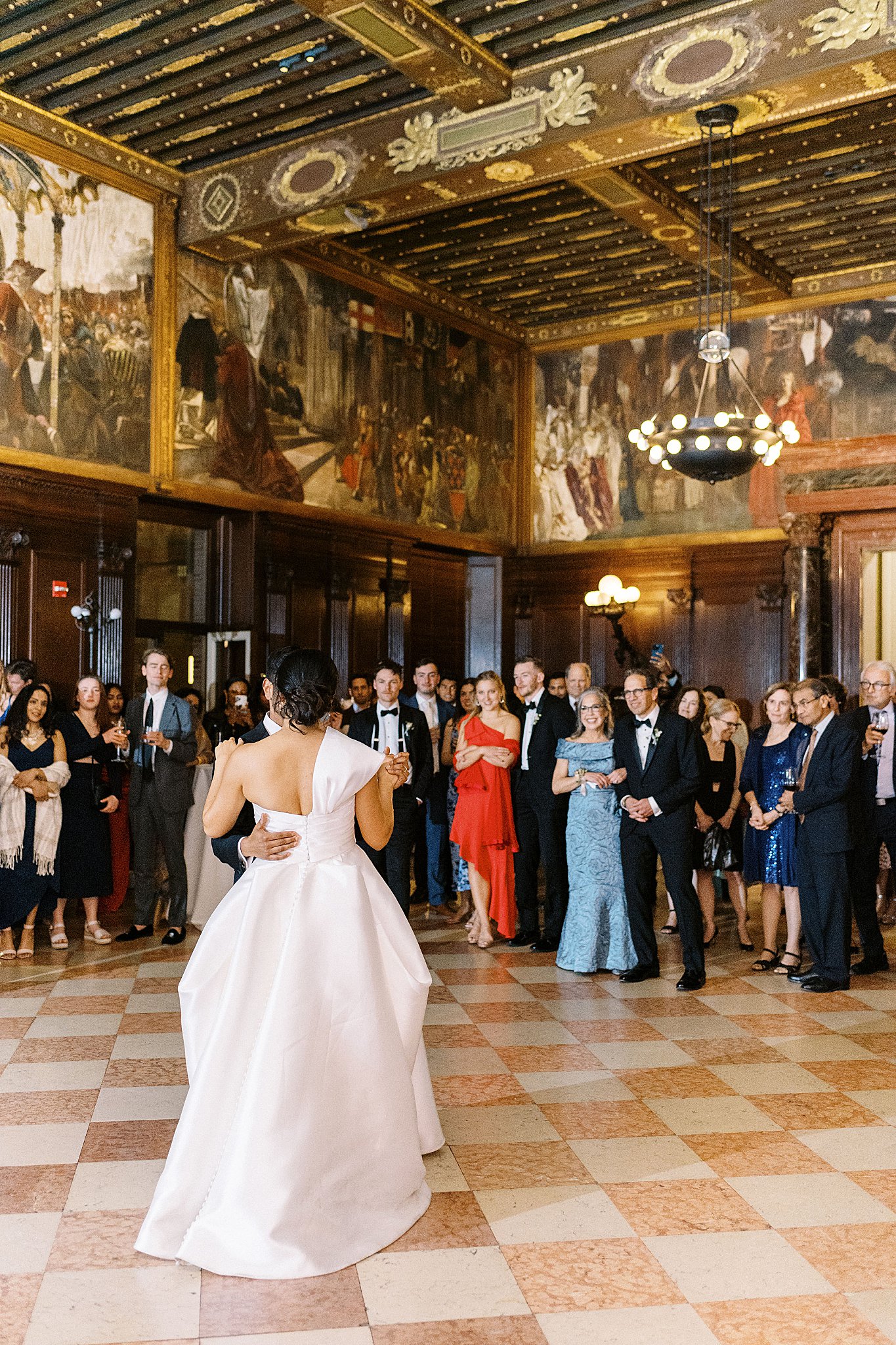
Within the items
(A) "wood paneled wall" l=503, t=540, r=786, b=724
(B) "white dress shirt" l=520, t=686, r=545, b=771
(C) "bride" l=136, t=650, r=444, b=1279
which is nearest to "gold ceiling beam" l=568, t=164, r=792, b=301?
(A) "wood paneled wall" l=503, t=540, r=786, b=724

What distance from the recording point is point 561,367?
52.0ft

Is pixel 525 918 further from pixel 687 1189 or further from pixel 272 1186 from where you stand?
pixel 272 1186

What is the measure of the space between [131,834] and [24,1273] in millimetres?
5077

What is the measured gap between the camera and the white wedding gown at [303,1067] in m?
3.40

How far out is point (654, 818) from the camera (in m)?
7.04

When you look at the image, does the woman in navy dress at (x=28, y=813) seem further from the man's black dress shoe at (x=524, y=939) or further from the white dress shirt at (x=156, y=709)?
the man's black dress shoe at (x=524, y=939)

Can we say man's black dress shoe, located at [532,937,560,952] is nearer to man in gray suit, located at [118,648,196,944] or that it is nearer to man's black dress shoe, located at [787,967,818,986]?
man's black dress shoe, located at [787,967,818,986]

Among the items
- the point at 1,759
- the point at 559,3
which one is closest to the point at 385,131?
the point at 559,3

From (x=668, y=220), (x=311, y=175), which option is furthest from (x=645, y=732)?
(x=668, y=220)

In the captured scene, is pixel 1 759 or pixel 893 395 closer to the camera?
pixel 1 759

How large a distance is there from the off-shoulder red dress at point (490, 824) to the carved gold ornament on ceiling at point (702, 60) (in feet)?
15.2

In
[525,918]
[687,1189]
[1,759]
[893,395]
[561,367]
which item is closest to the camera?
[687,1189]

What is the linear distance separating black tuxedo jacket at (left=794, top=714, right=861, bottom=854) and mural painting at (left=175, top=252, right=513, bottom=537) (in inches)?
264

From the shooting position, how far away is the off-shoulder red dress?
8.05m
